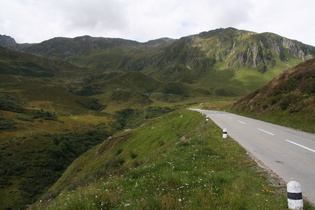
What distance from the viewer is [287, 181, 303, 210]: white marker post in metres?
4.79

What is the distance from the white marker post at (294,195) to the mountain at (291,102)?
656 inches

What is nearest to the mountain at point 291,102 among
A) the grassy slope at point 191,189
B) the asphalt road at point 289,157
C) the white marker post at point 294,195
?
the asphalt road at point 289,157

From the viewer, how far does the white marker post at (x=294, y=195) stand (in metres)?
4.79

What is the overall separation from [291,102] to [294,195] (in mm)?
23792

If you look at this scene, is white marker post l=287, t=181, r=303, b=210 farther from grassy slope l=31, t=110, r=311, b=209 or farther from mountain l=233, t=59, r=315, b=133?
mountain l=233, t=59, r=315, b=133

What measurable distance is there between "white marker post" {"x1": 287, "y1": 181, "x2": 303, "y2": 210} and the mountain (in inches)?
656

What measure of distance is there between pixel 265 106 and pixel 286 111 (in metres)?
5.96

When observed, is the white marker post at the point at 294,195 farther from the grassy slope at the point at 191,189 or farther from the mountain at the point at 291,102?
the mountain at the point at 291,102

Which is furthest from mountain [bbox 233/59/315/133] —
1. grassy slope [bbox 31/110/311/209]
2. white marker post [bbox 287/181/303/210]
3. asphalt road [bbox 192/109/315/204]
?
white marker post [bbox 287/181/303/210]

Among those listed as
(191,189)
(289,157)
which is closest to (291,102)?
(289,157)

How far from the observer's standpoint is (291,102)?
24.3 m

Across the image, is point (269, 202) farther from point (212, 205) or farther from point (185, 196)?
point (185, 196)

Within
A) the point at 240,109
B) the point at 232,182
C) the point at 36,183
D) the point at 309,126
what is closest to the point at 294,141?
the point at 309,126

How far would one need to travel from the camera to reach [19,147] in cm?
7231
